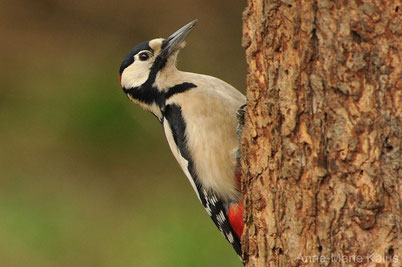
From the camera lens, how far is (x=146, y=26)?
25.3 feet

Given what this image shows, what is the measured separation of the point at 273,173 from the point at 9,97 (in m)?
5.23

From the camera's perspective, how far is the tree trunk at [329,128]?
223 cm

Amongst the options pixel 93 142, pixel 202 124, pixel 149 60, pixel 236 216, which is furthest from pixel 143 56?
pixel 93 142

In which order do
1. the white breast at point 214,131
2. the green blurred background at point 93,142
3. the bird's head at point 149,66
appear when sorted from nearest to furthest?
the white breast at point 214,131 < the bird's head at point 149,66 < the green blurred background at point 93,142

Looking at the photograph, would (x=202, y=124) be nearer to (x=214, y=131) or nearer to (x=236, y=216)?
(x=214, y=131)

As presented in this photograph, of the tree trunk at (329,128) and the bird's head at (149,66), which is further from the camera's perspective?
the bird's head at (149,66)

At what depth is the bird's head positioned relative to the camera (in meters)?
3.67

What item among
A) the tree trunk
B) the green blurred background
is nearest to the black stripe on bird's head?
the tree trunk

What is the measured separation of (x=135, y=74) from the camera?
Answer: 3734 millimetres

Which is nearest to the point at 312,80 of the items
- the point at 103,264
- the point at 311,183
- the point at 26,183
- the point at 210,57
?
the point at 311,183

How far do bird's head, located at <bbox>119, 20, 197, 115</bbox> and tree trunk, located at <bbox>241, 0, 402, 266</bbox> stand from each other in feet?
3.81

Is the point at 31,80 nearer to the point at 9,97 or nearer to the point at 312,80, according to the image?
the point at 9,97

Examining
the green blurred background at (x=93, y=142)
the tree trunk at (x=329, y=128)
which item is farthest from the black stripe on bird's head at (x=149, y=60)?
the green blurred background at (x=93, y=142)

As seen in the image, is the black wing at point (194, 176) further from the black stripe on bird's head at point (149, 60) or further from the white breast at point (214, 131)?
the black stripe on bird's head at point (149, 60)
